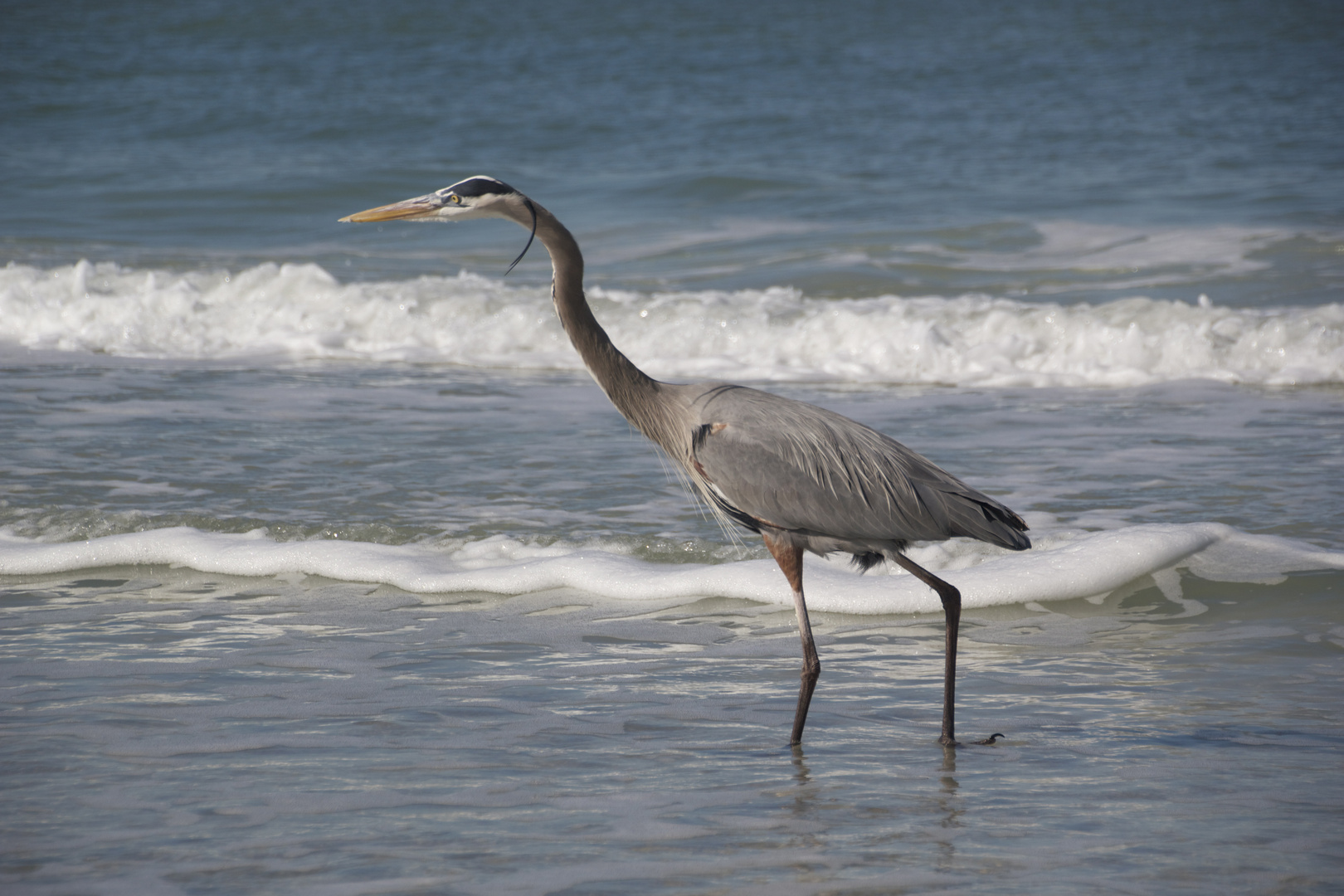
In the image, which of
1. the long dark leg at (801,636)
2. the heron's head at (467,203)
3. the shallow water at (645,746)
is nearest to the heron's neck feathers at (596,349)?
the heron's head at (467,203)

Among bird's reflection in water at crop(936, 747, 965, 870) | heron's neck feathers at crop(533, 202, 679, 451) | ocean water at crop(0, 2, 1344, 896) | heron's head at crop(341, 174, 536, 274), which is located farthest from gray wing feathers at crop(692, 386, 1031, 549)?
heron's head at crop(341, 174, 536, 274)

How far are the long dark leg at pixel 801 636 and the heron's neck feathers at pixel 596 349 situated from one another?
1.74ft

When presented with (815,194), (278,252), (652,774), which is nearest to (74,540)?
(652,774)

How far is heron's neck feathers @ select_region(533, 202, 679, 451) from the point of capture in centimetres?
431

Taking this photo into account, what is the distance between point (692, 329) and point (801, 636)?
779 centimetres

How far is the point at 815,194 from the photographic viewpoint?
1802 centimetres

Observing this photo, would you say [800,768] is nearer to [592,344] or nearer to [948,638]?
[948,638]

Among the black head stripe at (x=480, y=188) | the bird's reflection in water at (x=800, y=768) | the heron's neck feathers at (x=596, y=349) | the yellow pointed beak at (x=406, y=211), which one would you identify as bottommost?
the bird's reflection in water at (x=800, y=768)

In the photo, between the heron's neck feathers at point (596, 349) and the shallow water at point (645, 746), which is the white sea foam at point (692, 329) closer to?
the shallow water at point (645, 746)

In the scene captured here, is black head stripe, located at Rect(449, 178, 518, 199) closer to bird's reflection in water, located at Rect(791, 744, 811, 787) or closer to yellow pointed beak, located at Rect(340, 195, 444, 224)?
yellow pointed beak, located at Rect(340, 195, 444, 224)

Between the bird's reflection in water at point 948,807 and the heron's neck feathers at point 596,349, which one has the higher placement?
the heron's neck feathers at point 596,349

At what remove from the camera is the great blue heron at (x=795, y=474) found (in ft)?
13.4

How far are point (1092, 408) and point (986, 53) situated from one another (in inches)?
844

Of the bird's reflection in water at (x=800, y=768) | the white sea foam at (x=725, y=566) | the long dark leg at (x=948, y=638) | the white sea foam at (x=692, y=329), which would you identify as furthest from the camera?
the white sea foam at (x=692, y=329)
